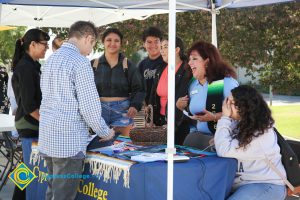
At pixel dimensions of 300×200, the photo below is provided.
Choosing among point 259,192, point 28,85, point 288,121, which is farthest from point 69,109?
point 288,121

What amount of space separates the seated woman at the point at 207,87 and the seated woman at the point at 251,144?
34cm

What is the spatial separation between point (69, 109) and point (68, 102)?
0.05m

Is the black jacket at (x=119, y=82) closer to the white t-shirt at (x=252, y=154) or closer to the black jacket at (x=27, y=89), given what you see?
the black jacket at (x=27, y=89)

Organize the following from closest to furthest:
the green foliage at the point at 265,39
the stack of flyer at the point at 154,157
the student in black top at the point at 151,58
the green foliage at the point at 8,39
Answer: the stack of flyer at the point at 154,157 → the student in black top at the point at 151,58 → the green foliage at the point at 265,39 → the green foliage at the point at 8,39

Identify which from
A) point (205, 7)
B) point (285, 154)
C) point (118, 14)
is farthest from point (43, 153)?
point (118, 14)

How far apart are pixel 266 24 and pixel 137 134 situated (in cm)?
454

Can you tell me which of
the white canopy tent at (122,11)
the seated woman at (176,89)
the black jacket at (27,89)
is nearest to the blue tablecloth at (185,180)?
the white canopy tent at (122,11)

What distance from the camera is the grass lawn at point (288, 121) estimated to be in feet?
34.7

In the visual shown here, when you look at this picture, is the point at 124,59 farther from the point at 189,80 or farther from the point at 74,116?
the point at 74,116

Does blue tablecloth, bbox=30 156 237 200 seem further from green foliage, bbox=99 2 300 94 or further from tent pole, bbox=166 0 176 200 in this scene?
green foliage, bbox=99 2 300 94

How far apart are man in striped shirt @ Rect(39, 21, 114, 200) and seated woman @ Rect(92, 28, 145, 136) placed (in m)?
1.27

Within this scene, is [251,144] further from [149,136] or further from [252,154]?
[149,136]

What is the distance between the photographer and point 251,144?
10.2 ft

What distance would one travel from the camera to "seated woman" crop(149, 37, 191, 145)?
14.5ft
